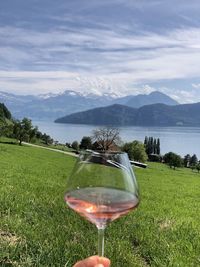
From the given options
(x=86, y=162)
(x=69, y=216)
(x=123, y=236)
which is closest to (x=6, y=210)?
(x=69, y=216)

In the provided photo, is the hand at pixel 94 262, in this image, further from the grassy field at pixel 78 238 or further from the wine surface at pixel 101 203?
the grassy field at pixel 78 238

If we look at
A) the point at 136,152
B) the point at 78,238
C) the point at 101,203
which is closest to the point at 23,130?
the point at 136,152

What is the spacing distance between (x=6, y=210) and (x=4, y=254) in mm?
2417

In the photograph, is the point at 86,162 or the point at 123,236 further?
the point at 123,236

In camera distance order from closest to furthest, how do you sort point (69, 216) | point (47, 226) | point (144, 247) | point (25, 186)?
point (144, 247) → point (47, 226) → point (69, 216) → point (25, 186)

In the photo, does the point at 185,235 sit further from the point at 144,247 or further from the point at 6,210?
the point at 6,210

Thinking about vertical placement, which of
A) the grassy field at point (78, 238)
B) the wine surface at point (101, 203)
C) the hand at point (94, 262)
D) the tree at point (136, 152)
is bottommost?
the tree at point (136, 152)

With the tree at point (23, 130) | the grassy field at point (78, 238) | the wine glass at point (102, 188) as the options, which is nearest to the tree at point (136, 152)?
the tree at point (23, 130)

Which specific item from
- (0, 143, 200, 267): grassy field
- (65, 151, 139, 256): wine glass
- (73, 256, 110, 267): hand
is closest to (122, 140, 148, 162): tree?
(0, 143, 200, 267): grassy field

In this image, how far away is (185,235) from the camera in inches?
283

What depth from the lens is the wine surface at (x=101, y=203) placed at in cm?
228

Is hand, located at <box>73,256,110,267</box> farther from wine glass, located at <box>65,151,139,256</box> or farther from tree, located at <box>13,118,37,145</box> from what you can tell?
tree, located at <box>13,118,37,145</box>

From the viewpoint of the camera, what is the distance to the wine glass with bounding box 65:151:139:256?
7.58 ft

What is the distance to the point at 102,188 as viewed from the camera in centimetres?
246
